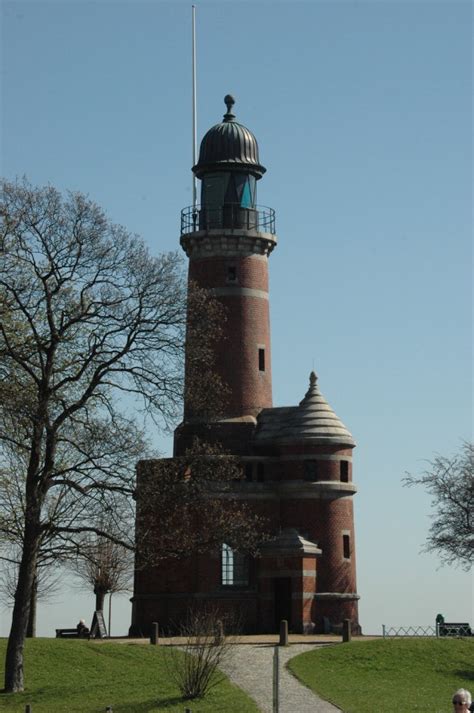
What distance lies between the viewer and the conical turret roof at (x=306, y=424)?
2456 inches

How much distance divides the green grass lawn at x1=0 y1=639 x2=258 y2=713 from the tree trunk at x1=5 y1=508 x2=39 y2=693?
2.14 ft

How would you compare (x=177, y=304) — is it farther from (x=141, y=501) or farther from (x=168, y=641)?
(x=168, y=641)

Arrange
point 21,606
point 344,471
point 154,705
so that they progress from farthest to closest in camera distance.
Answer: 1. point 344,471
2. point 21,606
3. point 154,705

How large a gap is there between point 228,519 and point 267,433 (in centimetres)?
1390

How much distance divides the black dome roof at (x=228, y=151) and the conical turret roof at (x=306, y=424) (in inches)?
426

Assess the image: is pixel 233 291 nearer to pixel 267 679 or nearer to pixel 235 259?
pixel 235 259

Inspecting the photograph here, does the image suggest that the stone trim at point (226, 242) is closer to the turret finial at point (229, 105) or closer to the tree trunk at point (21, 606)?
the turret finial at point (229, 105)

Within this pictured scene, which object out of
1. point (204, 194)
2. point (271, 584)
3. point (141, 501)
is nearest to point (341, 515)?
point (271, 584)

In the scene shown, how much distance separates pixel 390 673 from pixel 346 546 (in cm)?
1609

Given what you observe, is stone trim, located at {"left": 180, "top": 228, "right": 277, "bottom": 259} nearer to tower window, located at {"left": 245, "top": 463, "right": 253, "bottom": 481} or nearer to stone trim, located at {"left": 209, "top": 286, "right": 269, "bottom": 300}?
stone trim, located at {"left": 209, "top": 286, "right": 269, "bottom": 300}

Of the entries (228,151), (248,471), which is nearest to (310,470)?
(248,471)

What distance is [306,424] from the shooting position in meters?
62.8

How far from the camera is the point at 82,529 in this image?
42.8m

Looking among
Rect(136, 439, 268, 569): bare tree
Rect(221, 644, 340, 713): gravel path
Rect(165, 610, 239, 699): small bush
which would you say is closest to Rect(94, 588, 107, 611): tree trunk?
Rect(221, 644, 340, 713): gravel path
